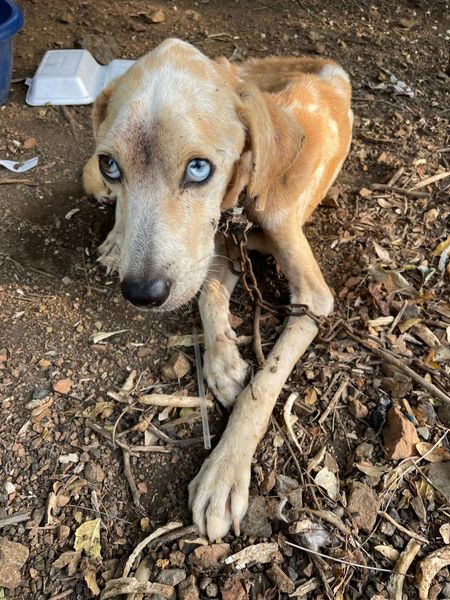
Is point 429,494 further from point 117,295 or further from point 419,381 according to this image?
point 117,295

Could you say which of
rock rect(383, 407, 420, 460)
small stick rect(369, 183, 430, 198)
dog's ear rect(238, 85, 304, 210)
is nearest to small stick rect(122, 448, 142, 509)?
rock rect(383, 407, 420, 460)

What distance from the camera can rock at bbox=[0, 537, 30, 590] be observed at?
2.24m

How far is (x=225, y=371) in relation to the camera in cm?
283

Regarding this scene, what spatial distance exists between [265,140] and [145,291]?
93cm

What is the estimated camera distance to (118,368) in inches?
117

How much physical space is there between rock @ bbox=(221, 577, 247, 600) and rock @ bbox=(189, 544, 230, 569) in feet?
0.29

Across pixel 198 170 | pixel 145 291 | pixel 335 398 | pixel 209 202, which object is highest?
pixel 198 170

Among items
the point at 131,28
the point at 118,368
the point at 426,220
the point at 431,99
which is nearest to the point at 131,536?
the point at 118,368

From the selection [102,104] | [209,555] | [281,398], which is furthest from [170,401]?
[102,104]

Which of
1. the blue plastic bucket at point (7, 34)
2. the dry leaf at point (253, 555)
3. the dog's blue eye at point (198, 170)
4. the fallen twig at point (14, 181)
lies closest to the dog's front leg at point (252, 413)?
the dry leaf at point (253, 555)

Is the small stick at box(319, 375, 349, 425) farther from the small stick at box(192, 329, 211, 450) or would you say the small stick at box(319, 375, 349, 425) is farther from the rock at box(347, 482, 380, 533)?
the small stick at box(192, 329, 211, 450)

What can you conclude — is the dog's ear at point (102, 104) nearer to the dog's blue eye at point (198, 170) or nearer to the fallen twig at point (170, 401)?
the dog's blue eye at point (198, 170)

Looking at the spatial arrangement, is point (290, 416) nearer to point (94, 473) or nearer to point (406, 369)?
point (406, 369)

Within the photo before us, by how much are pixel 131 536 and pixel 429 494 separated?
1316 mm
